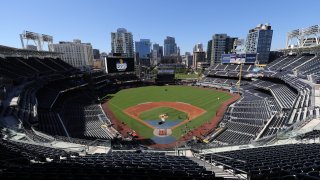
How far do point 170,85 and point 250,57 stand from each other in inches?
1445

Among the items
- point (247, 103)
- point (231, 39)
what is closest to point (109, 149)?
point (247, 103)

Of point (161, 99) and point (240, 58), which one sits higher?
point (240, 58)

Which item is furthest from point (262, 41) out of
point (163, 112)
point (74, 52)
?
point (74, 52)

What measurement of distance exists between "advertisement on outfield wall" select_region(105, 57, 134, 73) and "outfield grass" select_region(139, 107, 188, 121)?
110 ft

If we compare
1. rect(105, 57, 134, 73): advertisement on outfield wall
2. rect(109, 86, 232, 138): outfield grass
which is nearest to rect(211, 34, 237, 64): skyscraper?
rect(105, 57, 134, 73): advertisement on outfield wall

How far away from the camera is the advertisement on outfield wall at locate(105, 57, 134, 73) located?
7162cm

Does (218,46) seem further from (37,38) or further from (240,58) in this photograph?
(37,38)

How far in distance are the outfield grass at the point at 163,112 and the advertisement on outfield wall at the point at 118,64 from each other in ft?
110

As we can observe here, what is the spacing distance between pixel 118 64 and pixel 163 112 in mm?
37547

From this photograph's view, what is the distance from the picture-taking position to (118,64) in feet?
242

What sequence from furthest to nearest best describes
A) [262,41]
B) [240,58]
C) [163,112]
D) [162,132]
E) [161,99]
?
[262,41]
[240,58]
[161,99]
[163,112]
[162,132]

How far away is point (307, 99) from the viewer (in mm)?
29859

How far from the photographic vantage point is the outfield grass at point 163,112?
4109 centimetres

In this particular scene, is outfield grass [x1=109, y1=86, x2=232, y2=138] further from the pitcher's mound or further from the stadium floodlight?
the stadium floodlight
